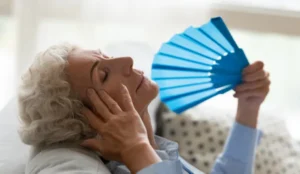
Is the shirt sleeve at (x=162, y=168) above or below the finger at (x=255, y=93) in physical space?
below

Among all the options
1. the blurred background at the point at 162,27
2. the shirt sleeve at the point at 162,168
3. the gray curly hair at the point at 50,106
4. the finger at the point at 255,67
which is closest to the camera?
the shirt sleeve at the point at 162,168

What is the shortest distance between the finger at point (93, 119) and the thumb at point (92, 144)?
27 mm

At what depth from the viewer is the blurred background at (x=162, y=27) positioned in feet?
6.64

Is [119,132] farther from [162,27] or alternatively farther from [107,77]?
[162,27]

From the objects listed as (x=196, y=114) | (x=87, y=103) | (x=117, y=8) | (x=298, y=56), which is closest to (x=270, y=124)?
(x=196, y=114)

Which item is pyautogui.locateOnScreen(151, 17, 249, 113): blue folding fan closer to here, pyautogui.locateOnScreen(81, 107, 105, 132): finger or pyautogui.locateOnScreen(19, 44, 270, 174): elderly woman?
pyautogui.locateOnScreen(19, 44, 270, 174): elderly woman

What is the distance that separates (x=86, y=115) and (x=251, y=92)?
1.78ft

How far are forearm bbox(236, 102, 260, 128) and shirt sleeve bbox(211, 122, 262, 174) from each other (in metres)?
0.01

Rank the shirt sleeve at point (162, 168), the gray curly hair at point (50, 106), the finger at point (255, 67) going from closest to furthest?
the shirt sleeve at point (162, 168)
the gray curly hair at point (50, 106)
the finger at point (255, 67)

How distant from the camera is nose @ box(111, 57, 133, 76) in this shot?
1245 millimetres

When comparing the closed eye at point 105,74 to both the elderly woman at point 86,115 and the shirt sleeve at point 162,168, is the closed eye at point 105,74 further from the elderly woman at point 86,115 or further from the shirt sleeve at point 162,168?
the shirt sleeve at point 162,168

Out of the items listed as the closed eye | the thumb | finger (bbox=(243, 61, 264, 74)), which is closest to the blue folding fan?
finger (bbox=(243, 61, 264, 74))

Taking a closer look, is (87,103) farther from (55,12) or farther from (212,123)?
(55,12)

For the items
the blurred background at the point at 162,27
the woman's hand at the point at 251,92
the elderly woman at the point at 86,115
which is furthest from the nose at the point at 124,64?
the blurred background at the point at 162,27
